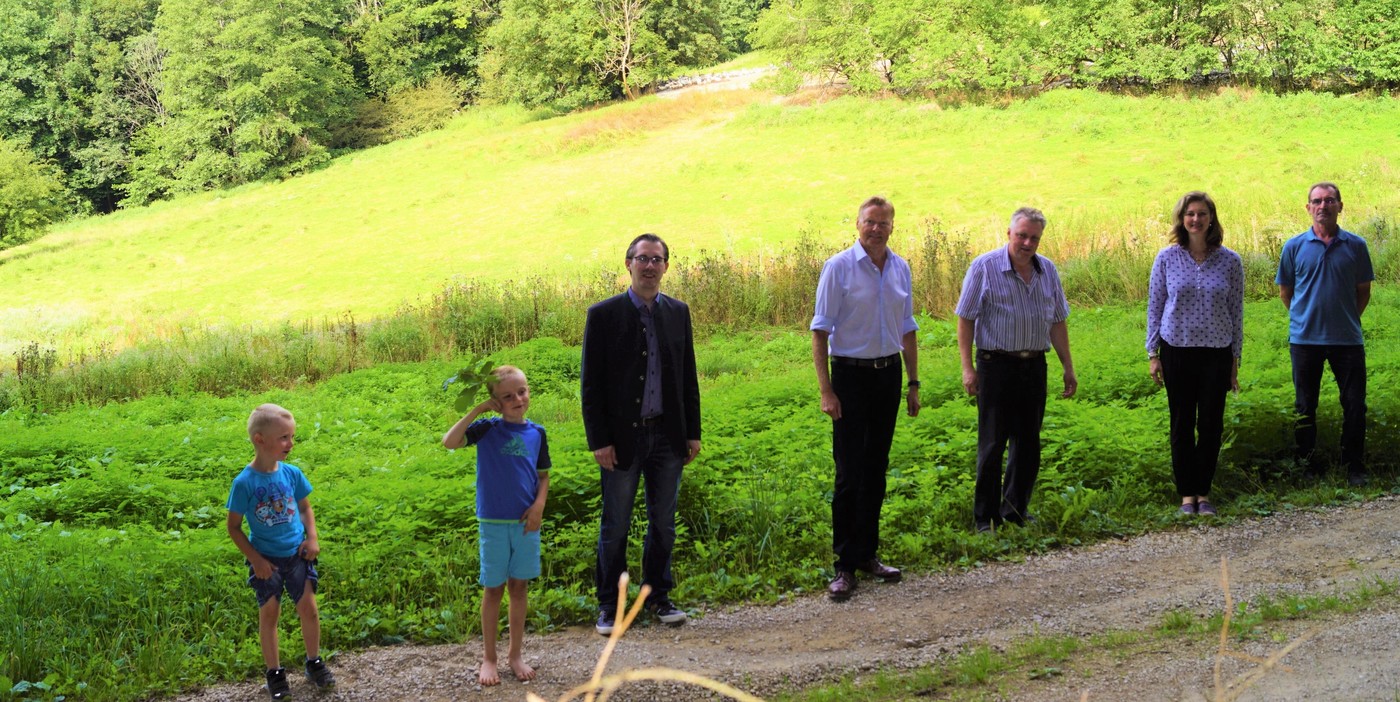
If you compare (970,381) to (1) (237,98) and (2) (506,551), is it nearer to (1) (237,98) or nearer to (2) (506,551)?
(2) (506,551)

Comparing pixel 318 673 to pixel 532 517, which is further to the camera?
pixel 318 673

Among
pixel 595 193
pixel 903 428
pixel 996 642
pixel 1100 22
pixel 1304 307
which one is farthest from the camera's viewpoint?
pixel 1100 22

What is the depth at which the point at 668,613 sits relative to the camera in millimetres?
A: 6090

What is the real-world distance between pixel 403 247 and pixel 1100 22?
2473 cm

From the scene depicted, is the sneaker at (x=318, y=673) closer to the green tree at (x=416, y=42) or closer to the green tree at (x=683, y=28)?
the green tree at (x=683, y=28)

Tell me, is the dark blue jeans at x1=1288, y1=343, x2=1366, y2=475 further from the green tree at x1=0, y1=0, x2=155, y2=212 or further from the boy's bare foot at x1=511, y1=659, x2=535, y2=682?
the green tree at x1=0, y1=0, x2=155, y2=212

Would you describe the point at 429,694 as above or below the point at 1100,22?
below

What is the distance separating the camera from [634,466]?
580 cm

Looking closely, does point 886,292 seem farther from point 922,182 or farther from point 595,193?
point 595,193

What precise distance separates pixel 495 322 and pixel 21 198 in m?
34.9

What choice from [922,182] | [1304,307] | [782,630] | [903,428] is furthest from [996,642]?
[922,182]

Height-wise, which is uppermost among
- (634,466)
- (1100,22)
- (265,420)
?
(1100,22)

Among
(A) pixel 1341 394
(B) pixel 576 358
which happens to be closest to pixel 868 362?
(A) pixel 1341 394

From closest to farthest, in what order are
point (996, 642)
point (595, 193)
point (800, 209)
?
1. point (996, 642)
2. point (800, 209)
3. point (595, 193)
